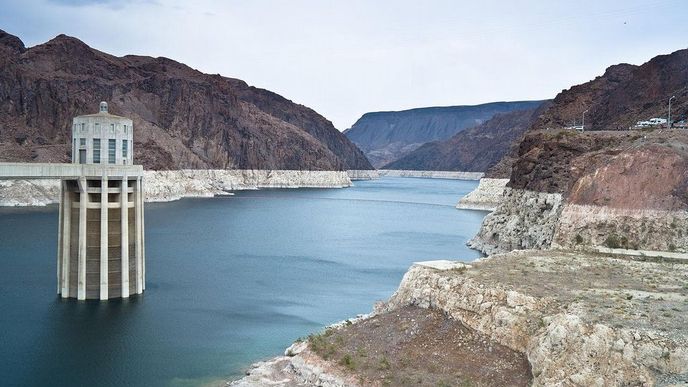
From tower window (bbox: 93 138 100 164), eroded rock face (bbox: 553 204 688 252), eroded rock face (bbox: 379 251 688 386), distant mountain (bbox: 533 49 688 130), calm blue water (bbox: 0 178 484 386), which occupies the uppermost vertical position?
distant mountain (bbox: 533 49 688 130)

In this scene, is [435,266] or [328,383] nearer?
[328,383]

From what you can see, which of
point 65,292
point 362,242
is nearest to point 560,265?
point 65,292

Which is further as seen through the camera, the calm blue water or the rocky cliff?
the rocky cliff

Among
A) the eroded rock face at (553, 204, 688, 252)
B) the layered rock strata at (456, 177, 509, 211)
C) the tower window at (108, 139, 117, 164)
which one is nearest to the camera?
the eroded rock face at (553, 204, 688, 252)

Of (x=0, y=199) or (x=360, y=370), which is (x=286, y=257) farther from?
(x=0, y=199)

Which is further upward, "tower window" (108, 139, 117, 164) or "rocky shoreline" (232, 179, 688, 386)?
"tower window" (108, 139, 117, 164)

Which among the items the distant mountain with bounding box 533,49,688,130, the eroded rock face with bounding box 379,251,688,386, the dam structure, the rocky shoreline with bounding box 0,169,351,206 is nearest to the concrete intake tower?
the dam structure

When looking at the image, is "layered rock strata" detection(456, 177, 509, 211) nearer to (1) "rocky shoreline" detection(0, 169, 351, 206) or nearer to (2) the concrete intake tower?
(1) "rocky shoreline" detection(0, 169, 351, 206)

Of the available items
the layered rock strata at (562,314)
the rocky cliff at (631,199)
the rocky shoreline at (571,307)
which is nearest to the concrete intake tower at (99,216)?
the layered rock strata at (562,314)

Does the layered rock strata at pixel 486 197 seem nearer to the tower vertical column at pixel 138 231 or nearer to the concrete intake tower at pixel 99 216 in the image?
the tower vertical column at pixel 138 231
